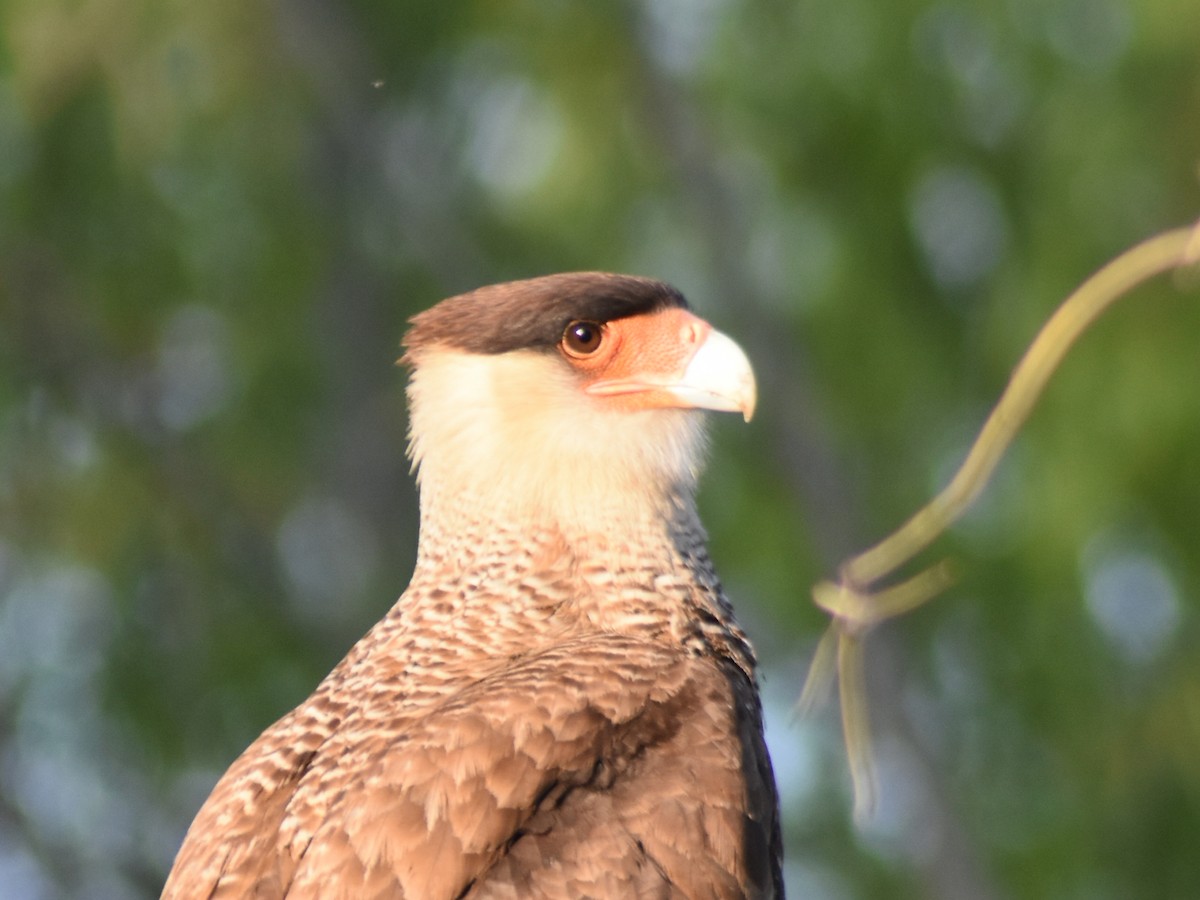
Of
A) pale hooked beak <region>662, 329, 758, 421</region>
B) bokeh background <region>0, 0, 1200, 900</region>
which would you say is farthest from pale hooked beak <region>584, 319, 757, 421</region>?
bokeh background <region>0, 0, 1200, 900</region>

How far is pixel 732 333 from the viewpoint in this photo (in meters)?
11.5

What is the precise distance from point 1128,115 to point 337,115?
499 cm

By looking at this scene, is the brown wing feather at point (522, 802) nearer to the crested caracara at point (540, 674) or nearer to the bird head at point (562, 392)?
the crested caracara at point (540, 674)

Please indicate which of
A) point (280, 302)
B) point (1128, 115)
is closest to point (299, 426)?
point (280, 302)

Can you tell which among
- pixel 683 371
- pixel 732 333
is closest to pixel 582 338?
pixel 683 371

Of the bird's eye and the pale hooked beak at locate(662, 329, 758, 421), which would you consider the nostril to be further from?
the bird's eye

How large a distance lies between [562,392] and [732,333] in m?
7.14

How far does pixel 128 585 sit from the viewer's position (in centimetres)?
1134

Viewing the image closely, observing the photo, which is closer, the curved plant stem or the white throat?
the curved plant stem

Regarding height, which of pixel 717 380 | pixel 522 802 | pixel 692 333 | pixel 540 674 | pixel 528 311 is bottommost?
pixel 522 802

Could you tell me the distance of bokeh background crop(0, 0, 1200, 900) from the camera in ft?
32.9

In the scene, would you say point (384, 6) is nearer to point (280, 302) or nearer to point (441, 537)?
point (280, 302)

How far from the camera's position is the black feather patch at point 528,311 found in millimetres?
4414

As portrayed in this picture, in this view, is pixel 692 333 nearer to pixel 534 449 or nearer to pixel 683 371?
pixel 683 371
